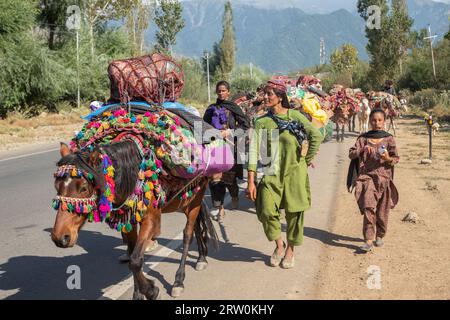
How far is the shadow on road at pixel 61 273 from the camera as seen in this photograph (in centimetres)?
514

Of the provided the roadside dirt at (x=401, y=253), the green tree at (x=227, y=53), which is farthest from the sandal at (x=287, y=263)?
the green tree at (x=227, y=53)

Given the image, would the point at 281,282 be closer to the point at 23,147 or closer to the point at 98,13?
the point at 23,147

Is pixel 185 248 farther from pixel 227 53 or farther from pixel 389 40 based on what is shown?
pixel 227 53

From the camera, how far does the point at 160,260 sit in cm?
611

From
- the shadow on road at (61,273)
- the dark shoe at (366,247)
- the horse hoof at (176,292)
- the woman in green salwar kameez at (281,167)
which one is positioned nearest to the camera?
the horse hoof at (176,292)

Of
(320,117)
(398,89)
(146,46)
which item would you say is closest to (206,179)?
(320,117)

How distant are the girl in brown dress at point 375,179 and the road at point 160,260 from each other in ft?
2.24

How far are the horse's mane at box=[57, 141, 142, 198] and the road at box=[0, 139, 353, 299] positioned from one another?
51.3 inches

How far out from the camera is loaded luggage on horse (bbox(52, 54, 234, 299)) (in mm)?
3848

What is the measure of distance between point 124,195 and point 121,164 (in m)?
0.25

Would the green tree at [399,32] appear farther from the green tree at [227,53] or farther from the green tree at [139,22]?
the green tree at [227,53]

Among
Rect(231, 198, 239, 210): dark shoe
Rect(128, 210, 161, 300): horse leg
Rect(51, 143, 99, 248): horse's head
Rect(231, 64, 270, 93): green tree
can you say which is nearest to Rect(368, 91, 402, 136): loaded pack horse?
Rect(231, 198, 239, 210): dark shoe

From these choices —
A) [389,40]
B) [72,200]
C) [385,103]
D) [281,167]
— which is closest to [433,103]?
[389,40]
